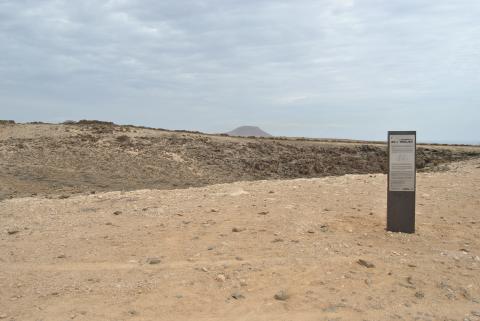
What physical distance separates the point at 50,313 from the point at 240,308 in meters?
1.84

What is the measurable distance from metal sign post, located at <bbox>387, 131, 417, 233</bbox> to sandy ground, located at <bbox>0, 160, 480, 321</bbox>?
260 millimetres

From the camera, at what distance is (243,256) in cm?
593

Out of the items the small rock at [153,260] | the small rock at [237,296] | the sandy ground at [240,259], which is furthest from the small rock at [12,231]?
the small rock at [237,296]

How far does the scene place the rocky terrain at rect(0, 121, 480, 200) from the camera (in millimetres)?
18750

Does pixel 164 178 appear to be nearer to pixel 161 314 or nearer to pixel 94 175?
pixel 94 175

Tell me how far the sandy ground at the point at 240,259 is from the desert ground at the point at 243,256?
0.8 inches

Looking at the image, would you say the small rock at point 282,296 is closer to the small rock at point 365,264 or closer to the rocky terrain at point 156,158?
the small rock at point 365,264

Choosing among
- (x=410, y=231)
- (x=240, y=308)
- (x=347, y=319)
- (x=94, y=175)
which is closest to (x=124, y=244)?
(x=240, y=308)

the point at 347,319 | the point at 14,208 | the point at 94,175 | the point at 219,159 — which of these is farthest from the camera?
the point at 219,159

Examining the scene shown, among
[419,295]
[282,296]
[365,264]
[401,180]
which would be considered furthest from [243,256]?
[401,180]

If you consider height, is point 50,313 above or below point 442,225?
below

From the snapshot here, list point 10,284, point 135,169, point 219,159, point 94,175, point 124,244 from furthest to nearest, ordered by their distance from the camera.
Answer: point 219,159
point 135,169
point 94,175
point 124,244
point 10,284

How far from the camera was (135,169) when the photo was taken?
68.8 ft

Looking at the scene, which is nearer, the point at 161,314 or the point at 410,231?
the point at 161,314
